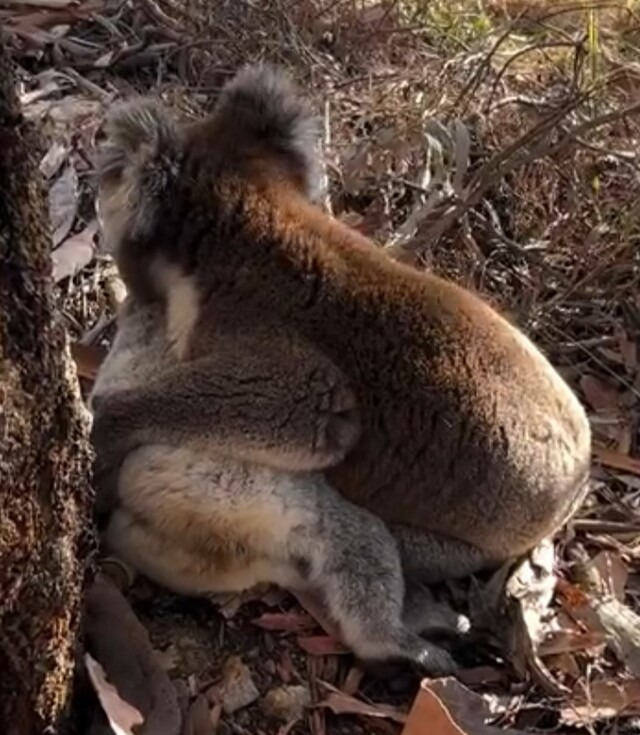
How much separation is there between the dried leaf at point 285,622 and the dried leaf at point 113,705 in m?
0.40

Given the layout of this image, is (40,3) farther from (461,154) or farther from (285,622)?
(285,622)

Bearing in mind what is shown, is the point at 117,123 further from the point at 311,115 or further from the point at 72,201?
the point at 72,201

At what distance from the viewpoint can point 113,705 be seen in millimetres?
2230

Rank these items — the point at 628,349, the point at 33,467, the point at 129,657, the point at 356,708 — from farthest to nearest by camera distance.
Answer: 1. the point at 628,349
2. the point at 356,708
3. the point at 129,657
4. the point at 33,467

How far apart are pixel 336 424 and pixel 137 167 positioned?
25.3 inches

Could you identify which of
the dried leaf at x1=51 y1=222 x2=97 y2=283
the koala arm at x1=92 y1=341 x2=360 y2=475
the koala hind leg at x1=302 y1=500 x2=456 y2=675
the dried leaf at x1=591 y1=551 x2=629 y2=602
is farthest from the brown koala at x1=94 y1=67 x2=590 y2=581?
the dried leaf at x1=51 y1=222 x2=97 y2=283

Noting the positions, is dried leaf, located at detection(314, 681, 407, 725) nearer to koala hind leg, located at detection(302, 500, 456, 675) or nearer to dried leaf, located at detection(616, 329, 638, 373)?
koala hind leg, located at detection(302, 500, 456, 675)

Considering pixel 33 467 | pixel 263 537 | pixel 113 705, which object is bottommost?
pixel 113 705

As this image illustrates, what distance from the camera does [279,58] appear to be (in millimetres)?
4562

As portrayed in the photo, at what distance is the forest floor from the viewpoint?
2596 mm

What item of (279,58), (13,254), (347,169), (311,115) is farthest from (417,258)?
(13,254)

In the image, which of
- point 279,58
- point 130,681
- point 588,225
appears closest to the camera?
point 130,681

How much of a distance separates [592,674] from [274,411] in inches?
32.5

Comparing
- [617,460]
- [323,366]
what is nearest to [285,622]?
[323,366]
